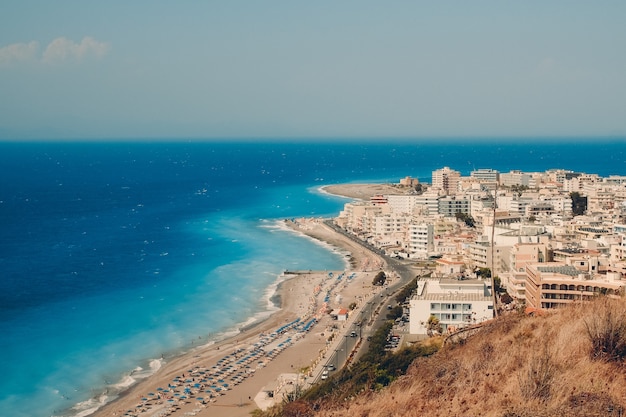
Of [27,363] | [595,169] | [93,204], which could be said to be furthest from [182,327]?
[595,169]

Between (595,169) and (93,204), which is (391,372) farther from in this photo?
(595,169)

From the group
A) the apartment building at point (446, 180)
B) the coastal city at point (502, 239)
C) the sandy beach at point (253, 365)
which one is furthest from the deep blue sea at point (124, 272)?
the apartment building at point (446, 180)

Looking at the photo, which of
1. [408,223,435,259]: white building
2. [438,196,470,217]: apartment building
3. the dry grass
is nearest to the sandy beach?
the dry grass

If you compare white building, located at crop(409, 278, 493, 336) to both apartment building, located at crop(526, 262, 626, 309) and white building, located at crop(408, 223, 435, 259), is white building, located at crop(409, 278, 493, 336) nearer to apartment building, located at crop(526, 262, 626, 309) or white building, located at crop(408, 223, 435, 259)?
apartment building, located at crop(526, 262, 626, 309)

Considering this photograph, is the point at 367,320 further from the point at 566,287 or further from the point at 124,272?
the point at 124,272

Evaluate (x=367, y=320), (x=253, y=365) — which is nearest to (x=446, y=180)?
(x=367, y=320)

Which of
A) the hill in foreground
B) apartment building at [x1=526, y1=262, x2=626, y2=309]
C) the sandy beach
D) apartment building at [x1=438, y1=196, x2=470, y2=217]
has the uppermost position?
the hill in foreground
